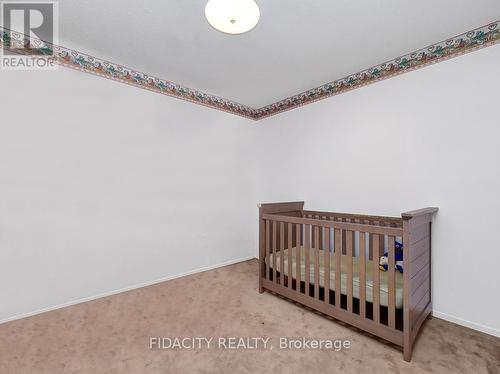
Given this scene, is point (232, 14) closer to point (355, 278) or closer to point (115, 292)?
point (355, 278)

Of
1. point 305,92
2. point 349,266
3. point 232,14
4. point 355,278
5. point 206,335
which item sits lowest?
point 206,335

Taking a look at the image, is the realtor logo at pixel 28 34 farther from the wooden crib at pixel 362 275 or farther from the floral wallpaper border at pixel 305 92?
the wooden crib at pixel 362 275

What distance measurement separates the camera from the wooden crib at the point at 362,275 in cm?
155

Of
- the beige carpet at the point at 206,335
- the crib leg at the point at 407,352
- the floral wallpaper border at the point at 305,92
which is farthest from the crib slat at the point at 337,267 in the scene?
the floral wallpaper border at the point at 305,92

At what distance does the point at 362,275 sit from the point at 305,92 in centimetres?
229

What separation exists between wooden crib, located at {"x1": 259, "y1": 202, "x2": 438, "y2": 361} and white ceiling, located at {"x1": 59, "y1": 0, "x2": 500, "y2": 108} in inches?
56.8

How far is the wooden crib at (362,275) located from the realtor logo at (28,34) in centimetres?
236

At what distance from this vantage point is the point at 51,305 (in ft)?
6.68

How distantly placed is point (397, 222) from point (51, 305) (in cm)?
323

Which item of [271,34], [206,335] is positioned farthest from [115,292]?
[271,34]

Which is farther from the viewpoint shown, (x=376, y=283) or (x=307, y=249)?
(x=307, y=249)

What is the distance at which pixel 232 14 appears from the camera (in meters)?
1.18

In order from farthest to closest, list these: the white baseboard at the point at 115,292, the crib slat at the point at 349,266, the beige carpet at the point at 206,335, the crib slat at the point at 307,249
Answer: the crib slat at the point at 307,249 < the white baseboard at the point at 115,292 < the crib slat at the point at 349,266 < the beige carpet at the point at 206,335

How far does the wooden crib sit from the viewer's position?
155 cm
